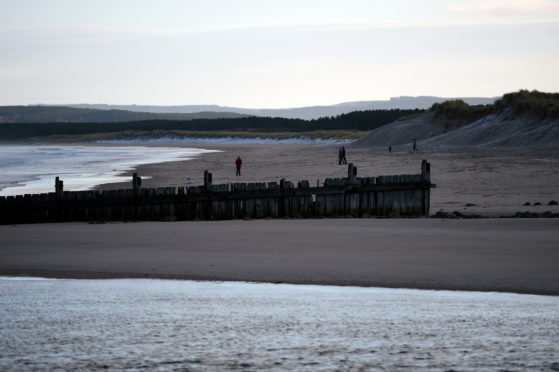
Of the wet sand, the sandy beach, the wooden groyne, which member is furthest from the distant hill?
the sandy beach

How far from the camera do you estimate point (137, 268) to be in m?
8.98

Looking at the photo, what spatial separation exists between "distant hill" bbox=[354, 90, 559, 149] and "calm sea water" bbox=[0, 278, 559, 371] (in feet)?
138

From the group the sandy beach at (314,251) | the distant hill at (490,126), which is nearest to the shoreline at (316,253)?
the sandy beach at (314,251)

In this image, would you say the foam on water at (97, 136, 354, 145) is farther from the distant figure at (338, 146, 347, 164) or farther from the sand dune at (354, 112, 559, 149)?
the distant figure at (338, 146, 347, 164)

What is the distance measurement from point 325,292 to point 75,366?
320cm

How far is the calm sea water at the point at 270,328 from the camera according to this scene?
191 inches

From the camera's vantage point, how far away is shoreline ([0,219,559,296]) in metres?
8.14

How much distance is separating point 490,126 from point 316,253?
5057cm

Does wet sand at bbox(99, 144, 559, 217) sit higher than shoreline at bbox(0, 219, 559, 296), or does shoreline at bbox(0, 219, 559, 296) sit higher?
wet sand at bbox(99, 144, 559, 217)

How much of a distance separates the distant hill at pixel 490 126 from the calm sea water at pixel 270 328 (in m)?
42.0

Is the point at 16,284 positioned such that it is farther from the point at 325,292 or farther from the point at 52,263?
the point at 325,292

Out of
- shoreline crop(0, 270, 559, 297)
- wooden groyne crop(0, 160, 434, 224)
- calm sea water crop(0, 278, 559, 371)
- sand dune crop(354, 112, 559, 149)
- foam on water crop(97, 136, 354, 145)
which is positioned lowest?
calm sea water crop(0, 278, 559, 371)

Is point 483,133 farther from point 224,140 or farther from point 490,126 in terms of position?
point 224,140

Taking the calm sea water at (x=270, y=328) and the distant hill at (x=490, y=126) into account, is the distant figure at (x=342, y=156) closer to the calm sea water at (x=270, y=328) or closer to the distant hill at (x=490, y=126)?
the distant hill at (x=490, y=126)
